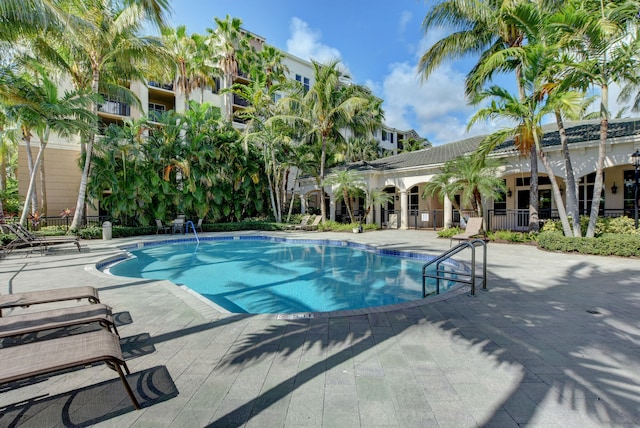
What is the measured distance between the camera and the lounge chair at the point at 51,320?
9.66 feet

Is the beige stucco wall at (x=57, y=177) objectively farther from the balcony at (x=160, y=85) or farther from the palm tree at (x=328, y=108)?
the palm tree at (x=328, y=108)

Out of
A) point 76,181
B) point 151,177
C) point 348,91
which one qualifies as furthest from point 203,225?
point 348,91

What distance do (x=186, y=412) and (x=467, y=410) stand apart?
7.28 ft

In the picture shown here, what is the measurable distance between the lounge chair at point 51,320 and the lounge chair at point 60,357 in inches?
21.1

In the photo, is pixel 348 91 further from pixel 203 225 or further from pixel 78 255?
pixel 78 255

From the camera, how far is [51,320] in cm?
317

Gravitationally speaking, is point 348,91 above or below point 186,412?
above

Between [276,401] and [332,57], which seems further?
[332,57]

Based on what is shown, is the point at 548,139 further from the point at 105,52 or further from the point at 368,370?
the point at 105,52

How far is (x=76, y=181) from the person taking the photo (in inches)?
770

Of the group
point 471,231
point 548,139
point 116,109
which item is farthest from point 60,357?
point 116,109

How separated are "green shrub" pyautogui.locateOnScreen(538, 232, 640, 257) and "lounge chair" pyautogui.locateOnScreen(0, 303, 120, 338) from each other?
12.4 m

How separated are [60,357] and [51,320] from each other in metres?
1.20

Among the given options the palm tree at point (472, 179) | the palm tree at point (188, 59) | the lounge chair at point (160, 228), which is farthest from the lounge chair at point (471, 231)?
the palm tree at point (188, 59)
